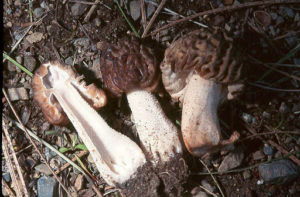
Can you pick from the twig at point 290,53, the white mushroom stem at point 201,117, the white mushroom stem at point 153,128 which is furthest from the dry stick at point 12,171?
the twig at point 290,53

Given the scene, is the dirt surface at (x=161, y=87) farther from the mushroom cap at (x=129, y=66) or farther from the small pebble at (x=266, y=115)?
the mushroom cap at (x=129, y=66)

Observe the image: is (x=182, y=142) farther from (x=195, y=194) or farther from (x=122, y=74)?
(x=122, y=74)

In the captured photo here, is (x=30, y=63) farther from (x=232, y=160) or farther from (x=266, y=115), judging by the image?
(x=266, y=115)

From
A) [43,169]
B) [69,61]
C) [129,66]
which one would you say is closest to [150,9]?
[129,66]

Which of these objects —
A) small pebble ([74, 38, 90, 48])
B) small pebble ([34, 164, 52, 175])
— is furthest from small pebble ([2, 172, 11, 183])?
small pebble ([74, 38, 90, 48])

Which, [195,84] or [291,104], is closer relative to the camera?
[195,84]

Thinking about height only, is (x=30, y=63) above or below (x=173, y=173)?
above

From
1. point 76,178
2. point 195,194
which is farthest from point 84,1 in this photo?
point 195,194

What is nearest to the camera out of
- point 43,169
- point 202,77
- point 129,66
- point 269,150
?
point 202,77
